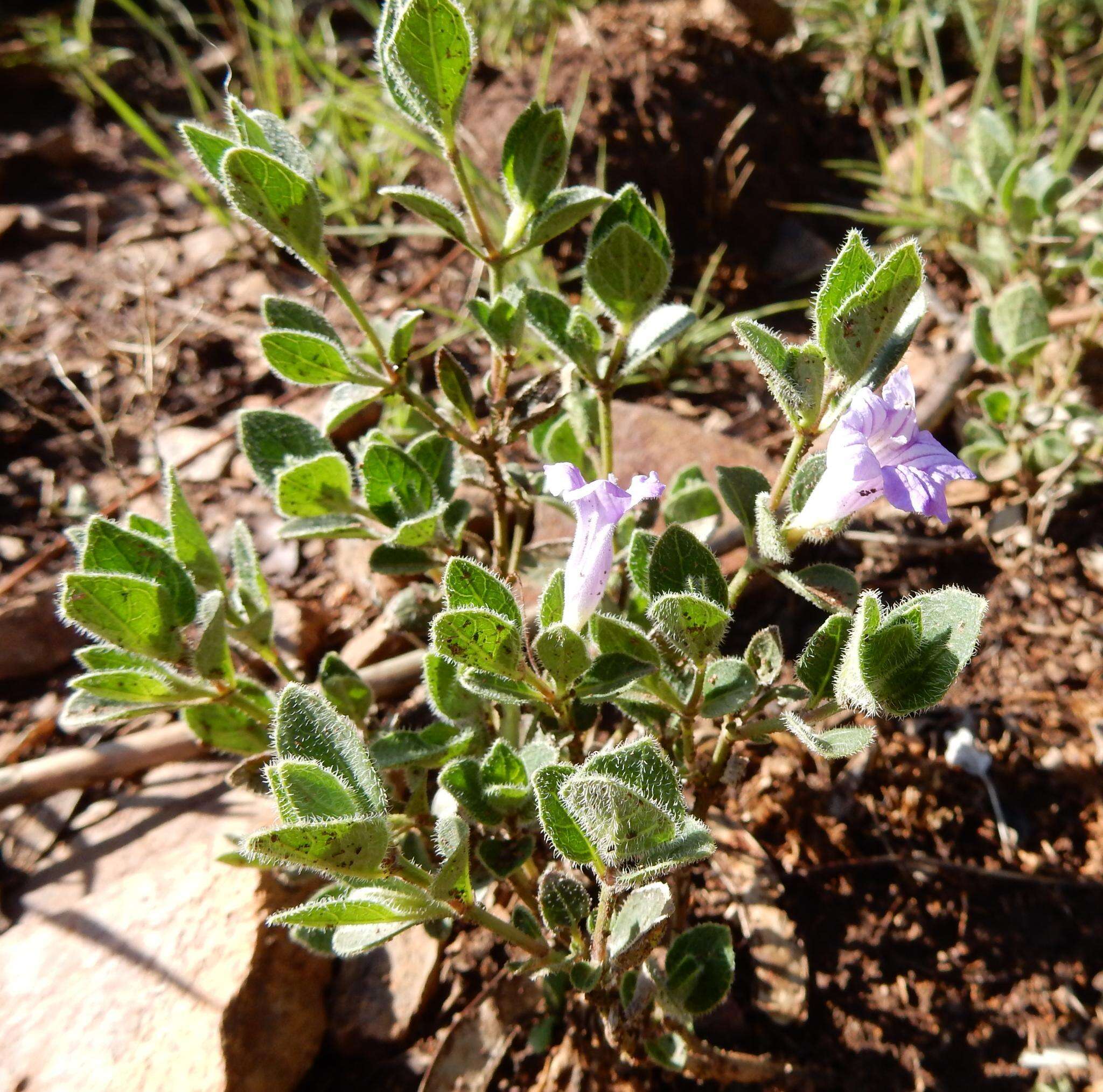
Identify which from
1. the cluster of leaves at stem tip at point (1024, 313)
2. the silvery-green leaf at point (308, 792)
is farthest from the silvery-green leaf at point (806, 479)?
the cluster of leaves at stem tip at point (1024, 313)

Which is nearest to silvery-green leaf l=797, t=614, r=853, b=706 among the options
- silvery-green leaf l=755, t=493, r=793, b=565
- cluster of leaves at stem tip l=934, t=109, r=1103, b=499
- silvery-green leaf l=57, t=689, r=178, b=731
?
silvery-green leaf l=755, t=493, r=793, b=565

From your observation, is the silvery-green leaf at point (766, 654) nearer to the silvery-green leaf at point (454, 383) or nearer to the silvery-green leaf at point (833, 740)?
the silvery-green leaf at point (833, 740)

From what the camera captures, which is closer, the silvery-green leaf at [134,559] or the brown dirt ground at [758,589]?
the silvery-green leaf at [134,559]

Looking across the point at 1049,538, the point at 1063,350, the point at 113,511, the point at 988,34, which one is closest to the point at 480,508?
the point at 113,511

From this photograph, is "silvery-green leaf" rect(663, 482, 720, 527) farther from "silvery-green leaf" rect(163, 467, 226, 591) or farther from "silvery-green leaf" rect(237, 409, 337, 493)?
"silvery-green leaf" rect(163, 467, 226, 591)

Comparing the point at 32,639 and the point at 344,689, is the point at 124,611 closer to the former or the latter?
the point at 344,689

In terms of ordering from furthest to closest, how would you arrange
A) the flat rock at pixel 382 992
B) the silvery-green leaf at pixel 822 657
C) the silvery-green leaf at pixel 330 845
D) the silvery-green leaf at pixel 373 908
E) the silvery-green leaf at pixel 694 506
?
the flat rock at pixel 382 992, the silvery-green leaf at pixel 694 506, the silvery-green leaf at pixel 822 657, the silvery-green leaf at pixel 373 908, the silvery-green leaf at pixel 330 845
